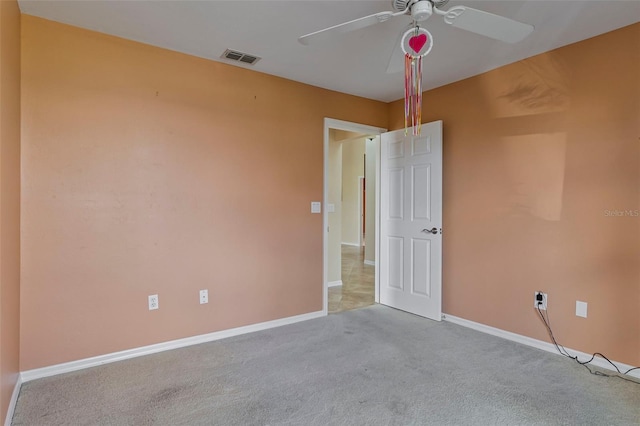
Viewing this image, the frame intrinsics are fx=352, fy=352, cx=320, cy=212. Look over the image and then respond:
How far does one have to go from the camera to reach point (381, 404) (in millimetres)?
2053

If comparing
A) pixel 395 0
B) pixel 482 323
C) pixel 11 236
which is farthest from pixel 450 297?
pixel 11 236

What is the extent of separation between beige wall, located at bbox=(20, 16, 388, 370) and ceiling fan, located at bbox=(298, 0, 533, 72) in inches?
58.5

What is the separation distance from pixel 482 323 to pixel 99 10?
12.7 feet

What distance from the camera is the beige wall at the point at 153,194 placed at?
7.75ft

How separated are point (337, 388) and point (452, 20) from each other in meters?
2.19

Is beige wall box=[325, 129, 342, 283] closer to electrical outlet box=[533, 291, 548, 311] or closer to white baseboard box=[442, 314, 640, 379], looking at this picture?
white baseboard box=[442, 314, 640, 379]

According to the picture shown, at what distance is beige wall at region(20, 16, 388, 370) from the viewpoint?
2363 millimetres

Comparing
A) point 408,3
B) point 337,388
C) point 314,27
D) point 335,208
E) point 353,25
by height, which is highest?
point 314,27

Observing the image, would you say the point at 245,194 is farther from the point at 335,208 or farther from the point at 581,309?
the point at 581,309

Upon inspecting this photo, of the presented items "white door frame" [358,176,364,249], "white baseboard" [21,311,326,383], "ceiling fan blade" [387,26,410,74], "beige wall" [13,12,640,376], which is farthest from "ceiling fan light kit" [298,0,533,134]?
"white door frame" [358,176,364,249]

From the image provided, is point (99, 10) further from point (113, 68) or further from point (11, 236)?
point (11, 236)

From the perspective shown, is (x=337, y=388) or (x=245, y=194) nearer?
(x=337, y=388)

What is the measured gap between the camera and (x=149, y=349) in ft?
8.97

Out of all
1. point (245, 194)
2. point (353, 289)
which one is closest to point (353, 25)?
point (245, 194)
